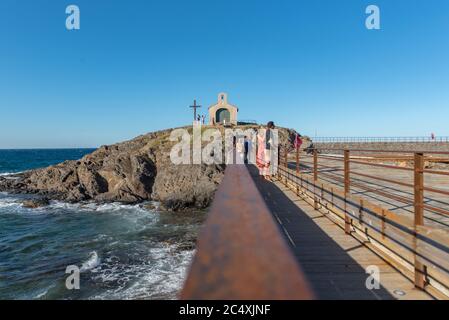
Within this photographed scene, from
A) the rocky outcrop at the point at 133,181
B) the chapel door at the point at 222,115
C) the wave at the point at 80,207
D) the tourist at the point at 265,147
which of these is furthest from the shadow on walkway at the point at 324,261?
the chapel door at the point at 222,115

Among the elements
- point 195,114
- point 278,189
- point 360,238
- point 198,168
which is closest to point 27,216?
point 198,168

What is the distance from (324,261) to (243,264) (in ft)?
11.8

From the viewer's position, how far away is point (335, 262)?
170 inches

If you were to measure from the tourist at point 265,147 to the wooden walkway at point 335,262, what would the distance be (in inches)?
147

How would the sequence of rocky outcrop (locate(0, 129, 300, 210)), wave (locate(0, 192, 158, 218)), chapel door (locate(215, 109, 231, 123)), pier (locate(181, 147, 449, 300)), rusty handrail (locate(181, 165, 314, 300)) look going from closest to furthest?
rusty handrail (locate(181, 165, 314, 300)) < pier (locate(181, 147, 449, 300)) < wave (locate(0, 192, 158, 218)) < rocky outcrop (locate(0, 129, 300, 210)) < chapel door (locate(215, 109, 231, 123))

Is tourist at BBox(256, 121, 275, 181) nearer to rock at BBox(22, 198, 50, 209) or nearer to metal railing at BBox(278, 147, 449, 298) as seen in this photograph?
metal railing at BBox(278, 147, 449, 298)

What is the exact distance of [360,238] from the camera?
17.1 feet

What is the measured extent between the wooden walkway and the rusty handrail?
2005 millimetres

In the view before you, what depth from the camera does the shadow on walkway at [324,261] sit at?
342 centimetres

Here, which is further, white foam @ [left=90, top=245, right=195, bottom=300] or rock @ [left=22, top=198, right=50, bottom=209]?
rock @ [left=22, top=198, right=50, bottom=209]

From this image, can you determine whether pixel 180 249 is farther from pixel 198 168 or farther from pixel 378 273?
pixel 198 168

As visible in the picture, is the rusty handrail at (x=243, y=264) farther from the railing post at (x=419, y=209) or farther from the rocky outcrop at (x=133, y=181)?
the rocky outcrop at (x=133, y=181)

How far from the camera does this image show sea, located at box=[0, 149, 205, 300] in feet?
35.8

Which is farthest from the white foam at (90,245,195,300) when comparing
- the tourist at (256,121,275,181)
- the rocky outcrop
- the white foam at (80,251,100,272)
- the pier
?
the rocky outcrop
